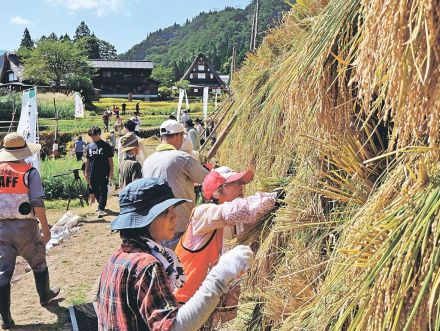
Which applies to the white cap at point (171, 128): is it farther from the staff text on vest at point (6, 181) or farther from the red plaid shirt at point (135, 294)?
the red plaid shirt at point (135, 294)

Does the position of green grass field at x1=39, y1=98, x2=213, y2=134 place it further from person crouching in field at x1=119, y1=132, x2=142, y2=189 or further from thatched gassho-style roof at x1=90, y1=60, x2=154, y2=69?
person crouching in field at x1=119, y1=132, x2=142, y2=189

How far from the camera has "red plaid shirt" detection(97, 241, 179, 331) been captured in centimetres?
160

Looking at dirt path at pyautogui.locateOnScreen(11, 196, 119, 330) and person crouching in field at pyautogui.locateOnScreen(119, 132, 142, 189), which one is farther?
person crouching in field at pyautogui.locateOnScreen(119, 132, 142, 189)

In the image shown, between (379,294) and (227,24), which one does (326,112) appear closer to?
(379,294)

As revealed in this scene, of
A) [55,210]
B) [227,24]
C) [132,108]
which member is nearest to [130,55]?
[227,24]

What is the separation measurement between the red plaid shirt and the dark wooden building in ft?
204

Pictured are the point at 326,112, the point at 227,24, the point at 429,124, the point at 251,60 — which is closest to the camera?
the point at 429,124

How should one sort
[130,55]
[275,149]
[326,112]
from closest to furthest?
[326,112], [275,149], [130,55]

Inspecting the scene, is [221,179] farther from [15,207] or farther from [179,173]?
[15,207]

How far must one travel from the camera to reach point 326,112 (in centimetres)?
185

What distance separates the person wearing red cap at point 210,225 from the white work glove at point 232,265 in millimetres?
648

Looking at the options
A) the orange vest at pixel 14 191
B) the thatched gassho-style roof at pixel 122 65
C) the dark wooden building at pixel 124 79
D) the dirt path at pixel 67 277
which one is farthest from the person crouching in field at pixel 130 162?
the thatched gassho-style roof at pixel 122 65

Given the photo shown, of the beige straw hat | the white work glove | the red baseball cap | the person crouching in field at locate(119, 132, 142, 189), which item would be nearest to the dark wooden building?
the person crouching in field at locate(119, 132, 142, 189)

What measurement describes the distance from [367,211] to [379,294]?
11.5 inches
